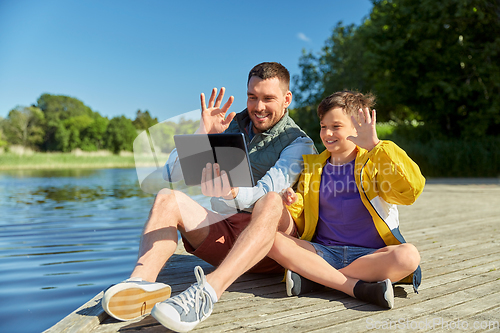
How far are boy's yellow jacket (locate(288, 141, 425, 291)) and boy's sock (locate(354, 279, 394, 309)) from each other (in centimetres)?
27

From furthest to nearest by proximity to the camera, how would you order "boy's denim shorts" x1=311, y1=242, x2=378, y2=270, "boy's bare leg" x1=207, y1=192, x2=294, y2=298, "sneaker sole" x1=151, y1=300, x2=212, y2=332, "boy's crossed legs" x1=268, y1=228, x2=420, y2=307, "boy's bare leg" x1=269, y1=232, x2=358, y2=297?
"boy's denim shorts" x1=311, y1=242, x2=378, y2=270 → "boy's bare leg" x1=269, y1=232, x2=358, y2=297 → "boy's crossed legs" x1=268, y1=228, x2=420, y2=307 → "boy's bare leg" x1=207, y1=192, x2=294, y2=298 → "sneaker sole" x1=151, y1=300, x2=212, y2=332

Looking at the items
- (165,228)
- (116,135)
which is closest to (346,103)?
(165,228)

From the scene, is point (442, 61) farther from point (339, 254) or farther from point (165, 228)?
point (165, 228)

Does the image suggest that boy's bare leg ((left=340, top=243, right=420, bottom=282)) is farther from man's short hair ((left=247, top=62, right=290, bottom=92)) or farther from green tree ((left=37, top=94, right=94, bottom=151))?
green tree ((left=37, top=94, right=94, bottom=151))

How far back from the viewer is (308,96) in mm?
30641

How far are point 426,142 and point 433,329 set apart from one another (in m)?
17.7

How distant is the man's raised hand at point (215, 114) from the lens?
272cm

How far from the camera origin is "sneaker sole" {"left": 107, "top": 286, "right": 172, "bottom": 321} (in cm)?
202

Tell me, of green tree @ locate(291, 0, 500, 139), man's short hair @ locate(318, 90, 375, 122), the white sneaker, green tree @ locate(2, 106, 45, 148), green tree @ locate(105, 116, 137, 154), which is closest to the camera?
the white sneaker

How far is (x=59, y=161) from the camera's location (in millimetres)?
41906

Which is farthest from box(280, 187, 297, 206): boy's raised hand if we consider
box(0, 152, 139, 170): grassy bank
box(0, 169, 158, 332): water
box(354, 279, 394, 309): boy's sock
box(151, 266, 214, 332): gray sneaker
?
box(0, 152, 139, 170): grassy bank

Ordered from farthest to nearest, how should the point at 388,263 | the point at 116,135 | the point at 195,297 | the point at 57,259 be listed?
the point at 116,135 → the point at 57,259 → the point at 388,263 → the point at 195,297

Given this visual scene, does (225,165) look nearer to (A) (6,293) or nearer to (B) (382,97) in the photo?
(A) (6,293)

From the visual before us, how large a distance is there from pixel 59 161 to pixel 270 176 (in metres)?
43.7
